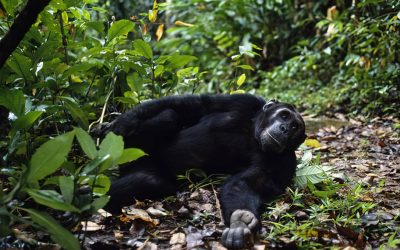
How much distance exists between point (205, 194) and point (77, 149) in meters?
1.11

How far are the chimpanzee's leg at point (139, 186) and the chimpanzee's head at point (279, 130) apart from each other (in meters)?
0.75

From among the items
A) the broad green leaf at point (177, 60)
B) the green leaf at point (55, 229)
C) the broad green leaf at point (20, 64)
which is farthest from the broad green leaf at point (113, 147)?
the broad green leaf at point (177, 60)

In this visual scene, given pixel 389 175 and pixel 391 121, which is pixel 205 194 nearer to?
pixel 389 175

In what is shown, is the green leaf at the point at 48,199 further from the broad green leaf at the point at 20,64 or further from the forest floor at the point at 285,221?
the broad green leaf at the point at 20,64

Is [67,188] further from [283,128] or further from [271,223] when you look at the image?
[283,128]

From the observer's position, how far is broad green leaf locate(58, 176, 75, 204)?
196 cm

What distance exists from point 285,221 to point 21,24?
186 centimetres

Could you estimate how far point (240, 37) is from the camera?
981 cm

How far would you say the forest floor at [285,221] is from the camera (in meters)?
2.53

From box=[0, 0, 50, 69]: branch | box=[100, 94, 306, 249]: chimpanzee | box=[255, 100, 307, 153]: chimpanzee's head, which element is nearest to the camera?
box=[0, 0, 50, 69]: branch

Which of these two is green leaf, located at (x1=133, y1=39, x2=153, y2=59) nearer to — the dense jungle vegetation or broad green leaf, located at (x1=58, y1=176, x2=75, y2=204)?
the dense jungle vegetation

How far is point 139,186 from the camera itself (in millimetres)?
3189

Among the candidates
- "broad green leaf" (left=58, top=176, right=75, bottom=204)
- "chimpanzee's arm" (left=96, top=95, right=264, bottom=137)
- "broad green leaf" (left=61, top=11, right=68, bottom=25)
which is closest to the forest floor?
"broad green leaf" (left=58, top=176, right=75, bottom=204)

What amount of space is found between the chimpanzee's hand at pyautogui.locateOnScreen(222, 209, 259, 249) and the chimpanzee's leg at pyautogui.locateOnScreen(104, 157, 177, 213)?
2.46 ft
